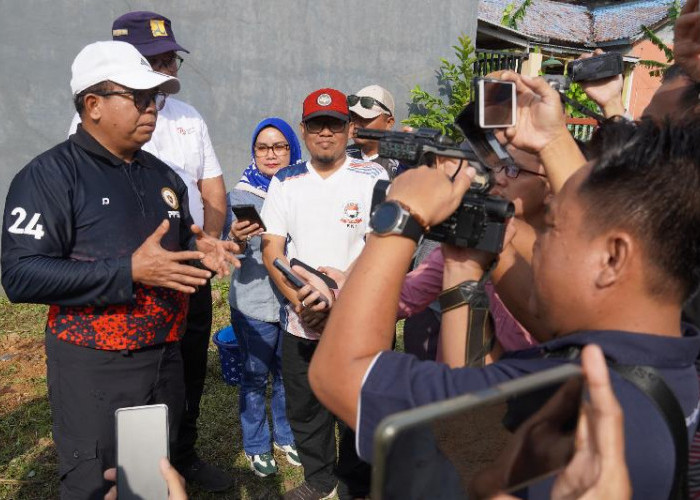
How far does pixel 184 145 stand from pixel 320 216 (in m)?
0.95

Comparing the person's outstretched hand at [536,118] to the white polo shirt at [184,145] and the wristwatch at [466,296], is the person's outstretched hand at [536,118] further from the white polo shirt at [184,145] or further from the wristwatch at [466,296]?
the white polo shirt at [184,145]

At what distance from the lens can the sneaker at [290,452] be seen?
12.1 feet

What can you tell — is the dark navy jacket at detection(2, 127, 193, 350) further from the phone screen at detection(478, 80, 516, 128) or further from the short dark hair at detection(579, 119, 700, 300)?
the short dark hair at detection(579, 119, 700, 300)

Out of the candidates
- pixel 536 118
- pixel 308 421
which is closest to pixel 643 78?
pixel 308 421

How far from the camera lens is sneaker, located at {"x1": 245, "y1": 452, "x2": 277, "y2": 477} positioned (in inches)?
139

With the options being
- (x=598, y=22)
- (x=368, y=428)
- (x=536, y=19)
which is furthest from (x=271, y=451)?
(x=598, y=22)

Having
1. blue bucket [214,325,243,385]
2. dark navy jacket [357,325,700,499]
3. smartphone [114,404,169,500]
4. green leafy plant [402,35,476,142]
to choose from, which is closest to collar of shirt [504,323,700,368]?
dark navy jacket [357,325,700,499]

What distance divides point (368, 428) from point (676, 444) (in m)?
0.54

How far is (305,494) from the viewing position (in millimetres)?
3285

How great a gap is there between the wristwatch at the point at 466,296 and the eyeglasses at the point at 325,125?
Result: 2112mm

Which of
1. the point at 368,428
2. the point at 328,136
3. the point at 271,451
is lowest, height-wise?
the point at 271,451

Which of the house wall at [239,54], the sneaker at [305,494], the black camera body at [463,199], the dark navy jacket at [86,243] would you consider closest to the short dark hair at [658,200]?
the black camera body at [463,199]

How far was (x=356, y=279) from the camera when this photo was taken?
1.15 meters

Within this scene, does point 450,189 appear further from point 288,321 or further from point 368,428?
point 288,321
